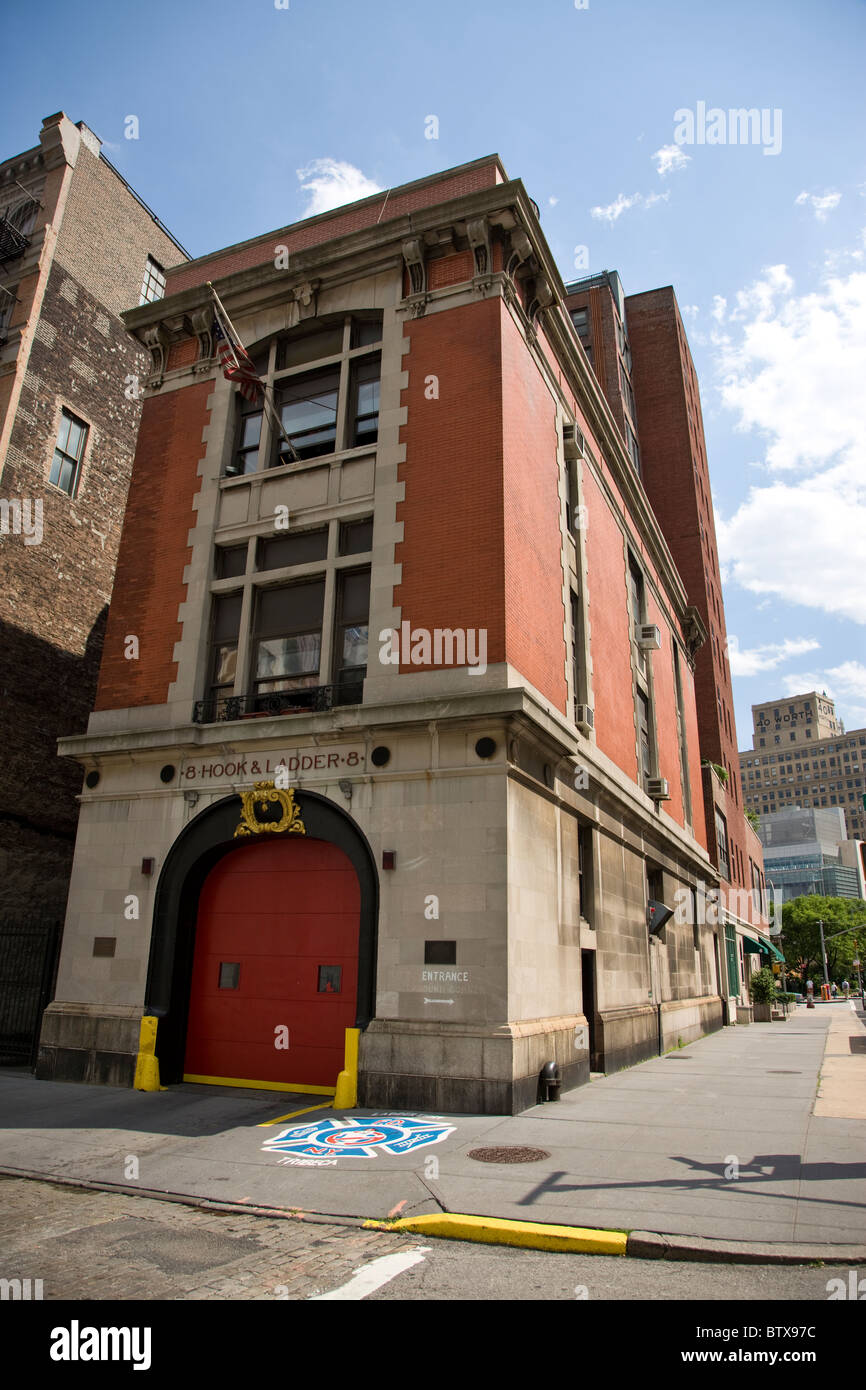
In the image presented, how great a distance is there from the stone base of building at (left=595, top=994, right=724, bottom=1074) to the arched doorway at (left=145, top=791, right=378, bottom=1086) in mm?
6029

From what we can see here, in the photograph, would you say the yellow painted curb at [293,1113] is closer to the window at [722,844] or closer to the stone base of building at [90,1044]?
the stone base of building at [90,1044]

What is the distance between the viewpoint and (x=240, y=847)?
47.7ft

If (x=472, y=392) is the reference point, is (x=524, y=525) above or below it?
below

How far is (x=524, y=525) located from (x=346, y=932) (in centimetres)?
761

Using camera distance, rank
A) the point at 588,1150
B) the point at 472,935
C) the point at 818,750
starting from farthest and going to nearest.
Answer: the point at 818,750 < the point at 472,935 < the point at 588,1150

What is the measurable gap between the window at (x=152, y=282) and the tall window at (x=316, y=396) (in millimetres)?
12870

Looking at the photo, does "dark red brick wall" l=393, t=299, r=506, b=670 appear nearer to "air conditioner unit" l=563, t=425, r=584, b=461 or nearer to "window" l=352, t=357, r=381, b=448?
"window" l=352, t=357, r=381, b=448

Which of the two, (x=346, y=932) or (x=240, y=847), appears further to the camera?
(x=240, y=847)

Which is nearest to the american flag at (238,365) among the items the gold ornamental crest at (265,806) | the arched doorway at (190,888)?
the gold ornamental crest at (265,806)

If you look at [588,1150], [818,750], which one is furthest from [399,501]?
[818,750]

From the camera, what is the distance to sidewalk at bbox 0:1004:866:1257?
661 cm

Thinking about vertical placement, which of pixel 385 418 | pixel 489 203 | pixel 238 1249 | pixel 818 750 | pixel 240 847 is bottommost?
pixel 238 1249
